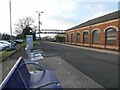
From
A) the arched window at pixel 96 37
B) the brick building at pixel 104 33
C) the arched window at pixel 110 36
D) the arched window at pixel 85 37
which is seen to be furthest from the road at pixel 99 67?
the arched window at pixel 85 37

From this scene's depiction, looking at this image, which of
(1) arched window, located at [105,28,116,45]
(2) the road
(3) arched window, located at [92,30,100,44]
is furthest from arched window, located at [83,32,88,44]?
(2) the road

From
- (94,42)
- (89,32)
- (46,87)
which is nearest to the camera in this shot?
(46,87)

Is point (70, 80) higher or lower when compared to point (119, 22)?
lower

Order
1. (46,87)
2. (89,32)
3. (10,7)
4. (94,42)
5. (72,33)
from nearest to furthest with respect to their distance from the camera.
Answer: (46,87), (10,7), (94,42), (89,32), (72,33)

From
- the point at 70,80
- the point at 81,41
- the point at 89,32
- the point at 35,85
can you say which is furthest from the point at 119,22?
the point at 35,85

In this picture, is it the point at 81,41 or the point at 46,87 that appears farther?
the point at 81,41

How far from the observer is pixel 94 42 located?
36.8 metres

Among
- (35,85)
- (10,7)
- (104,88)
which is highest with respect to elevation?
(10,7)

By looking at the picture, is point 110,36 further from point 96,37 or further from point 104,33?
point 96,37

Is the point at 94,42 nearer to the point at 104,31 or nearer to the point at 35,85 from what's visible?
the point at 104,31

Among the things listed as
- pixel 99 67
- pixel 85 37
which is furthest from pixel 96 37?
pixel 99 67

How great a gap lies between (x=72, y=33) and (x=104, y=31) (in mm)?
24261

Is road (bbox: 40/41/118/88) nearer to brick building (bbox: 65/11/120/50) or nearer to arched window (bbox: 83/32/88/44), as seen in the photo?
brick building (bbox: 65/11/120/50)

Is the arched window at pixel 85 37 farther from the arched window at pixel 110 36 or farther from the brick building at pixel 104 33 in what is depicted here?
the arched window at pixel 110 36
